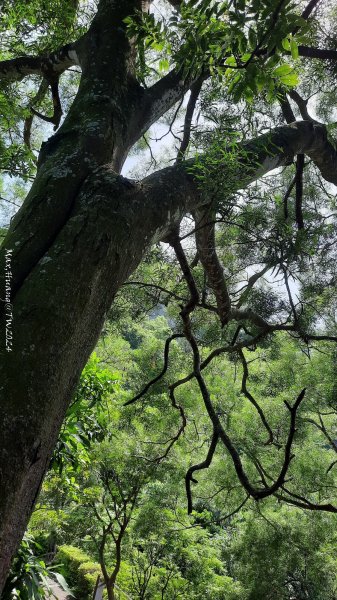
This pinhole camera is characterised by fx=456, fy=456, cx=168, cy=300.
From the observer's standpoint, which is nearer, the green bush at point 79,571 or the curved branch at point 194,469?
the curved branch at point 194,469

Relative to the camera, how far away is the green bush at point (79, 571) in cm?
785

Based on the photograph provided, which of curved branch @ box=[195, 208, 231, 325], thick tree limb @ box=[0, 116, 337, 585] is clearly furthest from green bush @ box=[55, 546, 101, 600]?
thick tree limb @ box=[0, 116, 337, 585]

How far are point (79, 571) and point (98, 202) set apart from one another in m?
9.63

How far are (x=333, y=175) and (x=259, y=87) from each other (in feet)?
7.37

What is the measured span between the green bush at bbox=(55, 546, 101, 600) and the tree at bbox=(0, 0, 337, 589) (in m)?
7.19

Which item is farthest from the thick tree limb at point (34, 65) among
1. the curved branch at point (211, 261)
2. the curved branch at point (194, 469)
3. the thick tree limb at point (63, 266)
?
the curved branch at point (194, 469)

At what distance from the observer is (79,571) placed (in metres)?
8.95

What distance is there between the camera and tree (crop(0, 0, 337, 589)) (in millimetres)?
895

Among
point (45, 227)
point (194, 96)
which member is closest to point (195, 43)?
point (45, 227)

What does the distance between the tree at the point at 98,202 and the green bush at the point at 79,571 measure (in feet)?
23.6

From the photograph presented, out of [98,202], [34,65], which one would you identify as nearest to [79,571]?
[34,65]

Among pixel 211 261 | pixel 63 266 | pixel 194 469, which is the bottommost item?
pixel 194 469

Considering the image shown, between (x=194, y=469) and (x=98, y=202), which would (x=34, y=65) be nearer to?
(x=98, y=202)

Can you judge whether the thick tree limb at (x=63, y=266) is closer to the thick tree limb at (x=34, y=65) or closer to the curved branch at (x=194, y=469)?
the curved branch at (x=194, y=469)
